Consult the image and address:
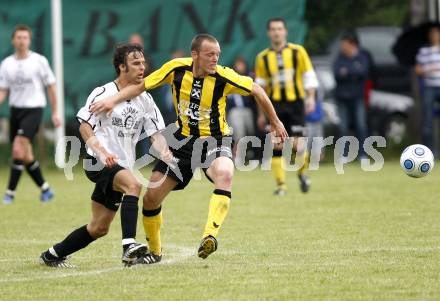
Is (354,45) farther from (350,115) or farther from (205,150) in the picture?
(205,150)

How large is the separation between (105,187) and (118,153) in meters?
0.34

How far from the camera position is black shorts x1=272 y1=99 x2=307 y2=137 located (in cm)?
1312

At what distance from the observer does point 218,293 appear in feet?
20.2

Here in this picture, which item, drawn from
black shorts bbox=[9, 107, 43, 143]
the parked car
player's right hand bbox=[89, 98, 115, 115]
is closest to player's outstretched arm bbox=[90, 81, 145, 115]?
player's right hand bbox=[89, 98, 115, 115]

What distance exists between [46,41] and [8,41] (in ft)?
2.13

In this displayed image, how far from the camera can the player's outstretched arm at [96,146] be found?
702cm

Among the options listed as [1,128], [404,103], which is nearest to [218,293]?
[404,103]

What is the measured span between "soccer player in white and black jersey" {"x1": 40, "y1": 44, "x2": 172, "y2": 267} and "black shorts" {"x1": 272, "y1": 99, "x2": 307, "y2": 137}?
18.6ft

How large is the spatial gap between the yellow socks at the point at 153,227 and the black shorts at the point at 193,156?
25 centimetres

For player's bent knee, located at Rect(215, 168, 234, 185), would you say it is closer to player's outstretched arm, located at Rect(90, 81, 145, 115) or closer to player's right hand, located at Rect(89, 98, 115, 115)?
player's outstretched arm, located at Rect(90, 81, 145, 115)

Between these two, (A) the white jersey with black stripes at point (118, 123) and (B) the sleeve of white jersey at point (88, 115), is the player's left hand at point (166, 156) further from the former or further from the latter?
(B) the sleeve of white jersey at point (88, 115)

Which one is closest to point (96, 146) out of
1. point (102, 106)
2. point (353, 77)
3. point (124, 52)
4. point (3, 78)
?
point (102, 106)

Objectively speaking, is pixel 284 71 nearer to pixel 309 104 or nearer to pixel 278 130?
pixel 309 104

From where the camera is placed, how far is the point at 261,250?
320 inches
